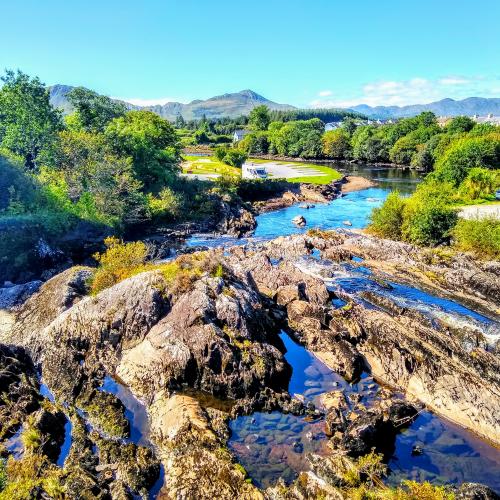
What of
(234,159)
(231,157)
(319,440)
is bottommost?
(319,440)

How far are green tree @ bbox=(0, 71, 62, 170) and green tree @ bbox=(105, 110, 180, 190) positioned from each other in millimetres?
8629

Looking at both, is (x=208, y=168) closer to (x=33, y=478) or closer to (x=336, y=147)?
(x=336, y=147)

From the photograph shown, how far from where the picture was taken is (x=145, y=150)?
6500cm

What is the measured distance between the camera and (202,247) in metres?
51.1

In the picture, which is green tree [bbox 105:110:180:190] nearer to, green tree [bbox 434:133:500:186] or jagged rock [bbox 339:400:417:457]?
green tree [bbox 434:133:500:186]

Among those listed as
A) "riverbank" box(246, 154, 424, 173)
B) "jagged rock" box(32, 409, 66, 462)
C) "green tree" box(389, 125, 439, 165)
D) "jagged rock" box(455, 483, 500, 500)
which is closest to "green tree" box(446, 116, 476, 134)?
"green tree" box(389, 125, 439, 165)

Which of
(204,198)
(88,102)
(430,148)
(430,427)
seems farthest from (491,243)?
(430,148)

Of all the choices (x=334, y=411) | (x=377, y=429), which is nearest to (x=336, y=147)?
(x=334, y=411)

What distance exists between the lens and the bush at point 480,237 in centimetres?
4084

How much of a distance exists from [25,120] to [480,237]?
58.4m

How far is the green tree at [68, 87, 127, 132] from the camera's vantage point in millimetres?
70750

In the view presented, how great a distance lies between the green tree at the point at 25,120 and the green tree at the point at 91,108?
10.5 m

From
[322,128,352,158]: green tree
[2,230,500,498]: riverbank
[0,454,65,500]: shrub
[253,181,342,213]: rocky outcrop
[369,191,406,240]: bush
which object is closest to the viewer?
A: [0,454,65,500]: shrub

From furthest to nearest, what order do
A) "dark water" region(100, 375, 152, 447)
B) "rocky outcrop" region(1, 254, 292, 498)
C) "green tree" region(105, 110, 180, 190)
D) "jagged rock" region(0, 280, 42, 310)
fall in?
"green tree" region(105, 110, 180, 190), "jagged rock" region(0, 280, 42, 310), "dark water" region(100, 375, 152, 447), "rocky outcrop" region(1, 254, 292, 498)
